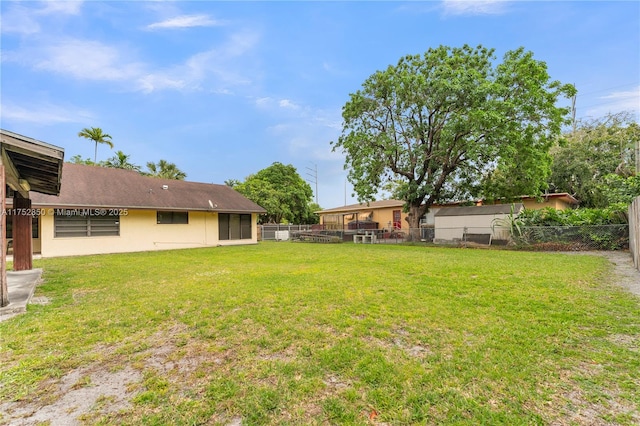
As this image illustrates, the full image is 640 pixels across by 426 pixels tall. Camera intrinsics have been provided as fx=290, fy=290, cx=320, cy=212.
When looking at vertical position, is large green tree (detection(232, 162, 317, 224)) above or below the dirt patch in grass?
above

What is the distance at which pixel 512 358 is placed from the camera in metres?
2.84

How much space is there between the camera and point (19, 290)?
566cm

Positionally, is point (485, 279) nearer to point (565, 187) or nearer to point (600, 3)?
point (600, 3)

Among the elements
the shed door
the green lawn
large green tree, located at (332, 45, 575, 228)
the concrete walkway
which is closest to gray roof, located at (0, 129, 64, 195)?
the concrete walkway

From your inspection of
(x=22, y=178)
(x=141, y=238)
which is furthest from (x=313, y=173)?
(x=22, y=178)

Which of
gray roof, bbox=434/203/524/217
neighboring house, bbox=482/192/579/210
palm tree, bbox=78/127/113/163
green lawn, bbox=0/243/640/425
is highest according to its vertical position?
palm tree, bbox=78/127/113/163

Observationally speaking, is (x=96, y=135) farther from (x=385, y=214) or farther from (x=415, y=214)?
(x=415, y=214)

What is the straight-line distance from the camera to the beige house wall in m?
11.9

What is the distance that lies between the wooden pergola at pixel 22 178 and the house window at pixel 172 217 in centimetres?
633

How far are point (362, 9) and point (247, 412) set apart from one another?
46.9 ft

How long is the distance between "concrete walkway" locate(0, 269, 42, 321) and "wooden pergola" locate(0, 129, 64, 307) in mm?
212

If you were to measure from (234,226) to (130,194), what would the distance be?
5.66 meters

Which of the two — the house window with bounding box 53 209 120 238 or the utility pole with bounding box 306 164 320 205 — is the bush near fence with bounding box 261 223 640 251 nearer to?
the house window with bounding box 53 209 120 238

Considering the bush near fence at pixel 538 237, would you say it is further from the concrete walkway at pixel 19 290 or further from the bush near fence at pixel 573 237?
the concrete walkway at pixel 19 290
